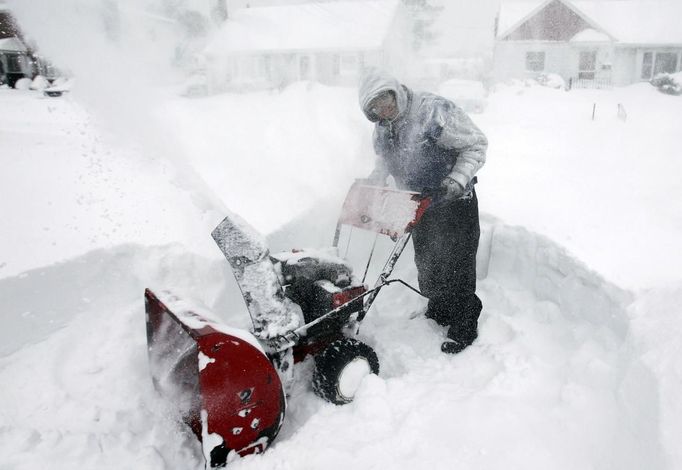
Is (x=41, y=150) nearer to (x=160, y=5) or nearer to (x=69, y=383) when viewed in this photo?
(x=69, y=383)

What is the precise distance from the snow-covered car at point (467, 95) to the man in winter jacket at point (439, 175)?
1189 cm

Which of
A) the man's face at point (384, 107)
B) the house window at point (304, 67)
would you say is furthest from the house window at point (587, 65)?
the man's face at point (384, 107)

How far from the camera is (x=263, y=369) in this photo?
90.3 inches

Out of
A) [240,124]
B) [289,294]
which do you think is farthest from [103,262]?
[240,124]

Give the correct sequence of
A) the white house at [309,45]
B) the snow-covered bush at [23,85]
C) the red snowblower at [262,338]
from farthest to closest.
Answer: the white house at [309,45] < the snow-covered bush at [23,85] < the red snowblower at [262,338]

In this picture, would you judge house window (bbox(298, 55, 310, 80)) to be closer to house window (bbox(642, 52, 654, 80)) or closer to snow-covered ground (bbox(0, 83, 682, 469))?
house window (bbox(642, 52, 654, 80))

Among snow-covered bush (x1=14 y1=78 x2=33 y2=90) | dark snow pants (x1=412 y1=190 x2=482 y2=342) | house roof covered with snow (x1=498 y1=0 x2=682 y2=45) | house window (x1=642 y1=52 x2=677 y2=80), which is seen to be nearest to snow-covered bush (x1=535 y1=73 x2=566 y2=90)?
house roof covered with snow (x1=498 y1=0 x2=682 y2=45)

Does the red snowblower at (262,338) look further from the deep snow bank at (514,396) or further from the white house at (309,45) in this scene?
the white house at (309,45)

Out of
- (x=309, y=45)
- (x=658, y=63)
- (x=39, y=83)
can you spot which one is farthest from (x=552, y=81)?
(x=39, y=83)

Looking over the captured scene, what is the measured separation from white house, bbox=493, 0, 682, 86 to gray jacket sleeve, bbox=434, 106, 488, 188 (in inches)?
927

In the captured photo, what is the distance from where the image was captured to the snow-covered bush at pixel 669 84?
18469mm

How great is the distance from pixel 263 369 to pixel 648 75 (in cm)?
2877

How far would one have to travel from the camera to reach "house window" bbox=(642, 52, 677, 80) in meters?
23.0

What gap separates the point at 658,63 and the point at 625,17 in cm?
326
